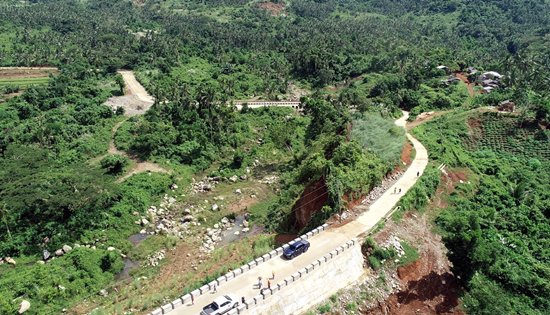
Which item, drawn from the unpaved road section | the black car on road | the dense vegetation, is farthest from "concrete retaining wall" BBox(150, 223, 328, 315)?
the unpaved road section

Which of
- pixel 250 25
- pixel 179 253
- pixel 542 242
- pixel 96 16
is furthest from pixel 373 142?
pixel 96 16

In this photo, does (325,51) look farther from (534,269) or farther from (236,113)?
(534,269)

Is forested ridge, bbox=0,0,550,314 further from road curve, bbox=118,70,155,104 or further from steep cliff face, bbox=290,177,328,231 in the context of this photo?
road curve, bbox=118,70,155,104

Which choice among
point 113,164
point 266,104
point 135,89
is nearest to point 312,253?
point 113,164

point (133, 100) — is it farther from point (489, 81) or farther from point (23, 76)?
point (489, 81)

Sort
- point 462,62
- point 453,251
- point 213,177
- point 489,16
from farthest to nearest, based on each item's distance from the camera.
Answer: point 489,16
point 462,62
point 213,177
point 453,251

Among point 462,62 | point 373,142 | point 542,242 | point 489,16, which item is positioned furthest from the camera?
point 489,16

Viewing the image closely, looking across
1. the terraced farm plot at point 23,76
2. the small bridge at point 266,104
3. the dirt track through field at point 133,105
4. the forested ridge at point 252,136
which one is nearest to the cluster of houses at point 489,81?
the forested ridge at point 252,136
